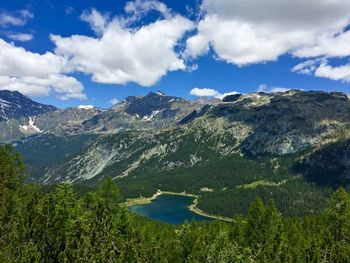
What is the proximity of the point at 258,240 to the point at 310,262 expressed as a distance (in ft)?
98.3

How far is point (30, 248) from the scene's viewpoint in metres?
40.3

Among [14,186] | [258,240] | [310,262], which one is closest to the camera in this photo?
[310,262]

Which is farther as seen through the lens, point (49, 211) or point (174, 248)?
point (174, 248)

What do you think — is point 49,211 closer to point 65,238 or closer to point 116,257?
point 65,238

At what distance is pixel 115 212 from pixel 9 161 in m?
35.2

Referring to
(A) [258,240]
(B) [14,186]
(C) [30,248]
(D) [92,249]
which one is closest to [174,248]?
(D) [92,249]

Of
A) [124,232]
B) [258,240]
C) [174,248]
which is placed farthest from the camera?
[258,240]

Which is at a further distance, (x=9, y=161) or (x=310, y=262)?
(x=9, y=161)

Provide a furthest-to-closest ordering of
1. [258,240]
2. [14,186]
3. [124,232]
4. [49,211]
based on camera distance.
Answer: [14,186] → [258,240] → [124,232] → [49,211]

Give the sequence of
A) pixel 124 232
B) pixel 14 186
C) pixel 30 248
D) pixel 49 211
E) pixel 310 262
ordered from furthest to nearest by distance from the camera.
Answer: pixel 14 186, pixel 124 232, pixel 310 262, pixel 49 211, pixel 30 248

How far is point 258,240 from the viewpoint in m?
94.1

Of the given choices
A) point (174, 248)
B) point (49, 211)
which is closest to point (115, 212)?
point (174, 248)

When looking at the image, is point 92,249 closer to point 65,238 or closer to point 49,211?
point 65,238

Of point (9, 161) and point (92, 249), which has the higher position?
point (9, 161)
